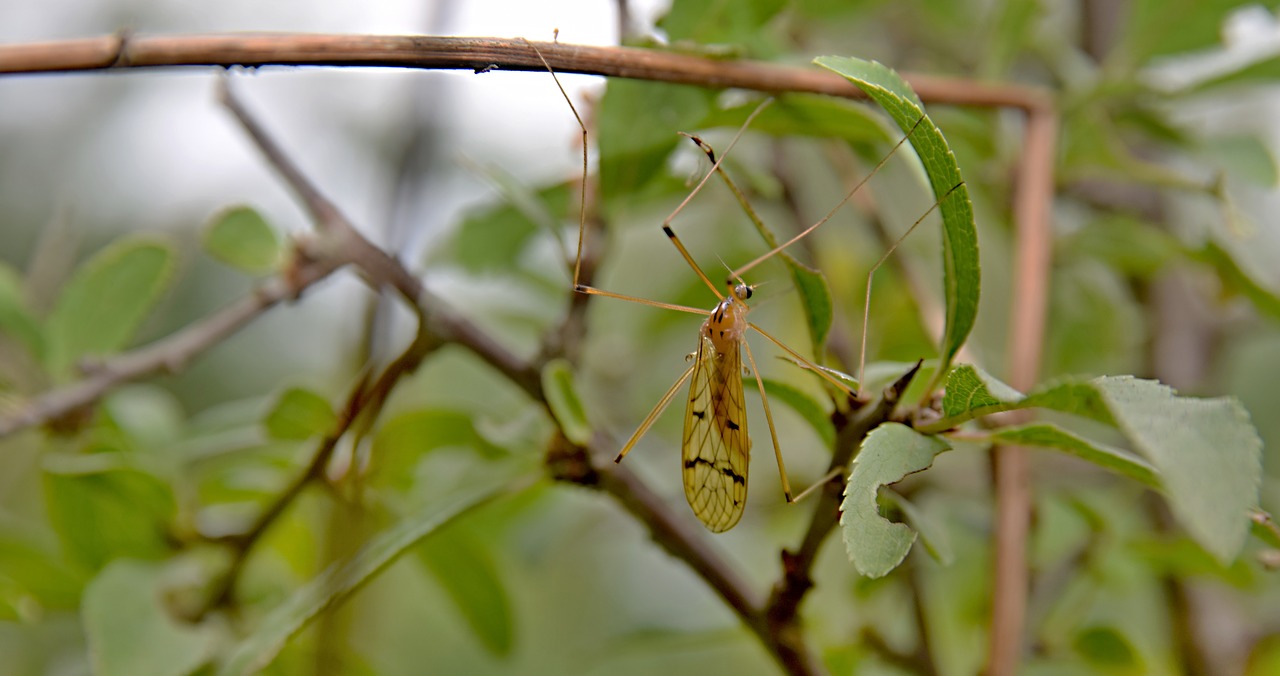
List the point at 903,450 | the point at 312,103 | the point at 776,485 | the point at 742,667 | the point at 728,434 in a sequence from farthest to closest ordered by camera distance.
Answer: the point at 742,667 < the point at 776,485 < the point at 312,103 < the point at 728,434 < the point at 903,450

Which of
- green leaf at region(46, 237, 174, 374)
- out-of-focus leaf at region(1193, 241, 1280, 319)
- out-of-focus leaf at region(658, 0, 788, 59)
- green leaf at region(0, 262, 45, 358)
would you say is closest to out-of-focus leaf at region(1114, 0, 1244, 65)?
out-of-focus leaf at region(1193, 241, 1280, 319)

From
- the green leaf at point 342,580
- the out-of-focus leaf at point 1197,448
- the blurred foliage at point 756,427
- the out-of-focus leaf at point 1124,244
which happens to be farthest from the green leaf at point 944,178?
the out-of-focus leaf at point 1124,244

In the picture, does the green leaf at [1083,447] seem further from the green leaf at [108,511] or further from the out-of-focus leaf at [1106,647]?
the green leaf at [108,511]

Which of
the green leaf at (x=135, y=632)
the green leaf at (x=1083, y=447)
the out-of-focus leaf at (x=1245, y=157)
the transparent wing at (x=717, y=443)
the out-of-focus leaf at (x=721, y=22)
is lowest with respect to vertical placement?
the green leaf at (x=135, y=632)

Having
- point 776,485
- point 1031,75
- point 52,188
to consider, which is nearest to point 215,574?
point 776,485

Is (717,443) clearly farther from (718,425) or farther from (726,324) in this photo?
(726,324)

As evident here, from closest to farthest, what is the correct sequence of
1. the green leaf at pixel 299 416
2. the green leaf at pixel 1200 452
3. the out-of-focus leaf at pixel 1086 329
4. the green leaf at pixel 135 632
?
1. the green leaf at pixel 1200 452
2. the green leaf at pixel 135 632
3. the green leaf at pixel 299 416
4. the out-of-focus leaf at pixel 1086 329

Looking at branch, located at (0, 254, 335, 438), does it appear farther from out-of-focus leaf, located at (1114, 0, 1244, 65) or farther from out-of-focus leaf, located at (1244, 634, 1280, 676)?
out-of-focus leaf, located at (1244, 634, 1280, 676)

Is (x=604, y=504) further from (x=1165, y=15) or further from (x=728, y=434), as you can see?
(x=1165, y=15)
